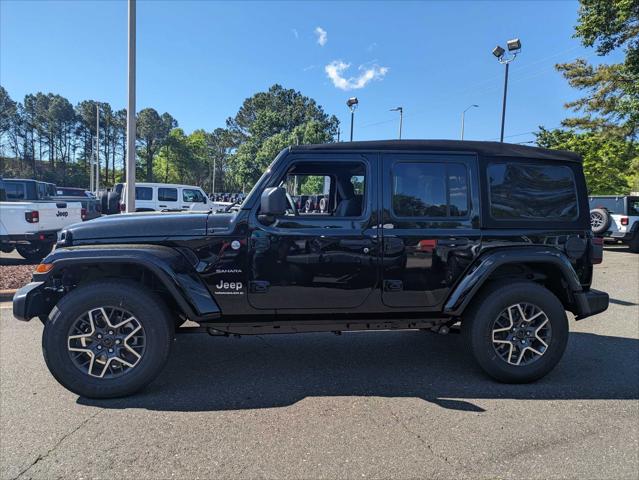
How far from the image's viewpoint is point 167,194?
1722 cm

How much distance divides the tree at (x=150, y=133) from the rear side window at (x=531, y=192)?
242 feet

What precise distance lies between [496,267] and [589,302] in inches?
41.1

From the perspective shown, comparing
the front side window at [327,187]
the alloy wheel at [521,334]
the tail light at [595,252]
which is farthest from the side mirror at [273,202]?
the tail light at [595,252]

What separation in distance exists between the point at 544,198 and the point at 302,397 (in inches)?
111

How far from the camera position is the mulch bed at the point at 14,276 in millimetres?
6637

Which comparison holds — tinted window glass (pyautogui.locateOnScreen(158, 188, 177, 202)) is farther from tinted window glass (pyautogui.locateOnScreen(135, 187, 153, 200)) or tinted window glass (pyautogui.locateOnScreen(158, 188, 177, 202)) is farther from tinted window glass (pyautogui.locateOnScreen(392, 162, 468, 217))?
tinted window glass (pyautogui.locateOnScreen(392, 162, 468, 217))

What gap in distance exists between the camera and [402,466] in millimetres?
2529

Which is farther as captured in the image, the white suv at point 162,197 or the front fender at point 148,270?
the white suv at point 162,197

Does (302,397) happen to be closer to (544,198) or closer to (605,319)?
(544,198)

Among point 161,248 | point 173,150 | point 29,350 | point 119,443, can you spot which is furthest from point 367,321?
point 173,150

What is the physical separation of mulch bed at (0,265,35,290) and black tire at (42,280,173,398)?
4.25 m

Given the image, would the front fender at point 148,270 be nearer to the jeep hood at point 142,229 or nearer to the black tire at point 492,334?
the jeep hood at point 142,229

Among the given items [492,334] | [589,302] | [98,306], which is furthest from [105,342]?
[589,302]

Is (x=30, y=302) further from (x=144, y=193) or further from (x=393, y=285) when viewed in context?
(x=144, y=193)
